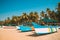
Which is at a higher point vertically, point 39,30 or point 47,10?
point 47,10

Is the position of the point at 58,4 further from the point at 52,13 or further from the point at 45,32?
the point at 45,32

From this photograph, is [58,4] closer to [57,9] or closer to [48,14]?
[57,9]

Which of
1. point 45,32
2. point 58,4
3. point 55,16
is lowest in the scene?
point 45,32

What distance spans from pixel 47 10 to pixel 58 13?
4990 millimetres

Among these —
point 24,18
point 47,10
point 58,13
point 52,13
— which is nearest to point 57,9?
point 58,13

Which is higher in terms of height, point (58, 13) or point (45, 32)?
point (58, 13)

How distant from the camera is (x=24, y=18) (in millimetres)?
29594

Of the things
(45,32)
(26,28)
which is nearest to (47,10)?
(26,28)

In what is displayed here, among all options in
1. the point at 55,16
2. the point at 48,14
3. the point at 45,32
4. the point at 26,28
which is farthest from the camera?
the point at 48,14

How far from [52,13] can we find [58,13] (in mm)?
2693

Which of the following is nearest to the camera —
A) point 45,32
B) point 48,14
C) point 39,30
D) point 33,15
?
point 39,30

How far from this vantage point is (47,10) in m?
27.1

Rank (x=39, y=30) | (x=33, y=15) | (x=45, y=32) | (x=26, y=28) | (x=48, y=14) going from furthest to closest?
(x=33, y=15) → (x=48, y=14) → (x=26, y=28) → (x=45, y=32) → (x=39, y=30)

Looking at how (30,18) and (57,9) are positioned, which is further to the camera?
(30,18)
